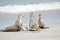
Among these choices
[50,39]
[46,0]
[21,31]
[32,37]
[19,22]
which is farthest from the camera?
[46,0]

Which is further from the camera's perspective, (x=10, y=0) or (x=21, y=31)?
(x=10, y=0)

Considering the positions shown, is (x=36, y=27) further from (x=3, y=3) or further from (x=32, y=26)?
(x=3, y=3)

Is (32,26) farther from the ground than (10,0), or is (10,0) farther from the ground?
(10,0)

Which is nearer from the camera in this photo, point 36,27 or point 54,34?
point 54,34

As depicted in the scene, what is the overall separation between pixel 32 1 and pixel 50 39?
10.4m

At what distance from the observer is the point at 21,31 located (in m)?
5.62

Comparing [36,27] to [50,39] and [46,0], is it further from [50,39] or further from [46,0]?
[46,0]

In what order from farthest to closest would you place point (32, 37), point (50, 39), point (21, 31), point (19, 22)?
point (19, 22) < point (21, 31) < point (32, 37) < point (50, 39)

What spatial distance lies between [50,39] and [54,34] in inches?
19.0

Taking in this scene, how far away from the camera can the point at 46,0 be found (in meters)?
14.9

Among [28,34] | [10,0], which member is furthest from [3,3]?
[28,34]

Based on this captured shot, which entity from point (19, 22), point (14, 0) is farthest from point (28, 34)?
point (14, 0)

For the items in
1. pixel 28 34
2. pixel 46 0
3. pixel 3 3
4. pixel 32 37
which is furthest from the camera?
pixel 46 0

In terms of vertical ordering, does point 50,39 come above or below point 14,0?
below
